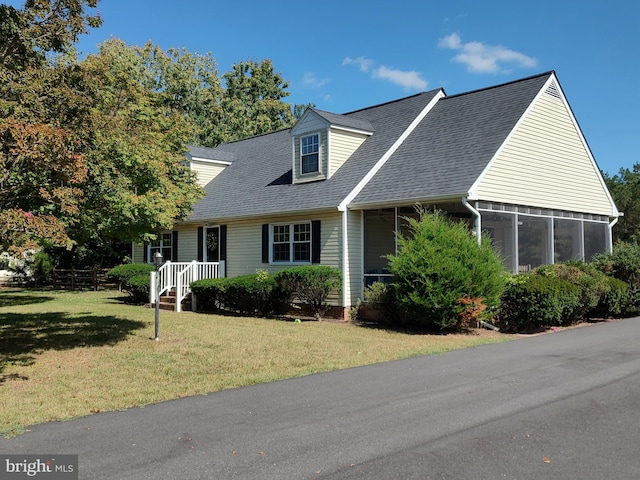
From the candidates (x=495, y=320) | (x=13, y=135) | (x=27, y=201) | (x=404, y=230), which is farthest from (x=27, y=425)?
(x=404, y=230)

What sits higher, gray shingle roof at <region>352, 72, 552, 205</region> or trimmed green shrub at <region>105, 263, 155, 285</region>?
gray shingle roof at <region>352, 72, 552, 205</region>

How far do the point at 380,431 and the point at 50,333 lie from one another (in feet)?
31.9

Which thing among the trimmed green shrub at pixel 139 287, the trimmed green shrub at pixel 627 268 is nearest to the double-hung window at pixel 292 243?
the trimmed green shrub at pixel 139 287

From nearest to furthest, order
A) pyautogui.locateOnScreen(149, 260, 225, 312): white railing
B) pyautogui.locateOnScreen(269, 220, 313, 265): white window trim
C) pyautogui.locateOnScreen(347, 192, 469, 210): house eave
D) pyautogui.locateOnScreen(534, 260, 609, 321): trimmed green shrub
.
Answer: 1. pyautogui.locateOnScreen(347, 192, 469, 210): house eave
2. pyautogui.locateOnScreen(534, 260, 609, 321): trimmed green shrub
3. pyautogui.locateOnScreen(269, 220, 313, 265): white window trim
4. pyautogui.locateOnScreen(149, 260, 225, 312): white railing

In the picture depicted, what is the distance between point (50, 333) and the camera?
12.5 meters

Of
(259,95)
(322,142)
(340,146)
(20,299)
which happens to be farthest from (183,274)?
(259,95)

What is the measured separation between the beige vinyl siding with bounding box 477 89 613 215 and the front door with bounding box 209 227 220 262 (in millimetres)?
10179

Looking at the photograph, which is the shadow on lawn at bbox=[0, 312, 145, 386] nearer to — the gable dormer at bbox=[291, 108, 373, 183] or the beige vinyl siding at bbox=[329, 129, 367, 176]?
the gable dormer at bbox=[291, 108, 373, 183]

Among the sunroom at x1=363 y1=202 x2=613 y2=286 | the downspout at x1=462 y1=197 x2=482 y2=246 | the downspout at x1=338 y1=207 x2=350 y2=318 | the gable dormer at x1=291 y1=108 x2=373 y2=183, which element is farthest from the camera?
the gable dormer at x1=291 y1=108 x2=373 y2=183

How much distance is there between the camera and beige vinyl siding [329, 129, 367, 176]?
58.4 ft

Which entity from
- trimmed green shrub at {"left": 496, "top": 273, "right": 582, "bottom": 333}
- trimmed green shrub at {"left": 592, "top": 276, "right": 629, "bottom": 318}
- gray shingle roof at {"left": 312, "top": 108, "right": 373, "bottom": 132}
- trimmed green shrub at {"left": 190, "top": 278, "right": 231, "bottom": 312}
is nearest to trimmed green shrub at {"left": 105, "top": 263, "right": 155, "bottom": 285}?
trimmed green shrub at {"left": 190, "top": 278, "right": 231, "bottom": 312}

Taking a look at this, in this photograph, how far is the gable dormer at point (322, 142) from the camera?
1777 centimetres

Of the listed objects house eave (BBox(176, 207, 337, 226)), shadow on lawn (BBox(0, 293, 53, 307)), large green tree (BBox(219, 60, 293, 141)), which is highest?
large green tree (BBox(219, 60, 293, 141))

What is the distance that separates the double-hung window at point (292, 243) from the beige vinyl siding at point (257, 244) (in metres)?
0.29
